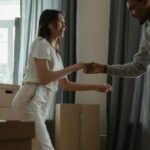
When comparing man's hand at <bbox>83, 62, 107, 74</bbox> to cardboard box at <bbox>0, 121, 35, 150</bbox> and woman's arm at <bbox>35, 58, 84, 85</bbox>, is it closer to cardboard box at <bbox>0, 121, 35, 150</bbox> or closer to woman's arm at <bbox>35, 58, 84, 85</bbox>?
woman's arm at <bbox>35, 58, 84, 85</bbox>

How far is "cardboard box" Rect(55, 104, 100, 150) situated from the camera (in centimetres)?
356

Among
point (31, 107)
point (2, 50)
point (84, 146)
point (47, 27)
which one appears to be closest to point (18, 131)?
point (31, 107)

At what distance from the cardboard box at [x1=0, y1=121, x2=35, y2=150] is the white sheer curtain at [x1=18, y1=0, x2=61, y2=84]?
324cm

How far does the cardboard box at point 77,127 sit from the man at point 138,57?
1266 millimetres

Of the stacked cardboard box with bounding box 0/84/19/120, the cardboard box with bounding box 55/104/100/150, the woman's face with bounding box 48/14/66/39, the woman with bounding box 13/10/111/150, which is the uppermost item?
the woman's face with bounding box 48/14/66/39

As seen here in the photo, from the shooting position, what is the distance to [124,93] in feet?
12.6

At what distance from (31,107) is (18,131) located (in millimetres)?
1292

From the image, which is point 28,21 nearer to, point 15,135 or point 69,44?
point 69,44

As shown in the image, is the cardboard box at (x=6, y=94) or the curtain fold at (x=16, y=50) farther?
the curtain fold at (x=16, y=50)

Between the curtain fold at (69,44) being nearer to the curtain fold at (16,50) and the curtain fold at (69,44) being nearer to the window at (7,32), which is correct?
the curtain fold at (16,50)

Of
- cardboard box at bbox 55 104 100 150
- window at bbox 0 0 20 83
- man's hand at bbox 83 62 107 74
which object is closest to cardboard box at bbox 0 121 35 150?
man's hand at bbox 83 62 107 74

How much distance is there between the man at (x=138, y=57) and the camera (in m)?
1.92

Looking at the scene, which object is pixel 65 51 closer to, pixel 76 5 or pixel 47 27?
pixel 76 5

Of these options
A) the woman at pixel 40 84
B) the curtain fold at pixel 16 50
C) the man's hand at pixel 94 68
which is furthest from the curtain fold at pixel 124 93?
the woman at pixel 40 84
